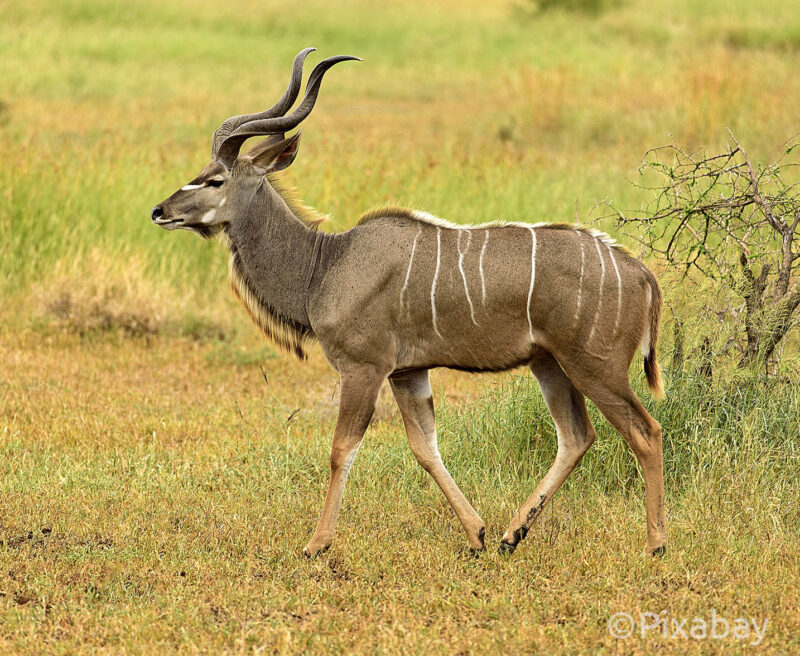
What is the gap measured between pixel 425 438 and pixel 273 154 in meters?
1.52

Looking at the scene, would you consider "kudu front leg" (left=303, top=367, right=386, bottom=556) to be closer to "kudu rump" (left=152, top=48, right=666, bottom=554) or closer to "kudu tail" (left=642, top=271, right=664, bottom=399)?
"kudu rump" (left=152, top=48, right=666, bottom=554)

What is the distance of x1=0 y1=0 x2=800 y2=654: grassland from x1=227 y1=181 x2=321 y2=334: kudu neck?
107 cm

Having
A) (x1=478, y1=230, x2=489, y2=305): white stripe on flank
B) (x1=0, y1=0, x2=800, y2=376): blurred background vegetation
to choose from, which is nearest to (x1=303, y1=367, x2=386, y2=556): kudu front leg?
(x1=478, y1=230, x2=489, y2=305): white stripe on flank

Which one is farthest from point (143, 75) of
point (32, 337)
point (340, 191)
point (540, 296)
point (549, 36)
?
point (540, 296)

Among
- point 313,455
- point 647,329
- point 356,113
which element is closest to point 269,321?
point 313,455

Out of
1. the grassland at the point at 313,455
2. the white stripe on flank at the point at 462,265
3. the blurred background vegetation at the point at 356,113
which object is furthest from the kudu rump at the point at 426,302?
the blurred background vegetation at the point at 356,113

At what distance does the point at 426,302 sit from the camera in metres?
5.12

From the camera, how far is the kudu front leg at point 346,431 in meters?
5.11

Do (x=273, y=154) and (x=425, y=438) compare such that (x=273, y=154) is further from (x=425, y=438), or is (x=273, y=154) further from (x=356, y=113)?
(x=356, y=113)

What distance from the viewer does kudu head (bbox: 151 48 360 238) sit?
17.6 feet

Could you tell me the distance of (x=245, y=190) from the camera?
216 inches

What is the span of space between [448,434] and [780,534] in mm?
1969

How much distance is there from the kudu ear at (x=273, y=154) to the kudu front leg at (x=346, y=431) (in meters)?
1.09

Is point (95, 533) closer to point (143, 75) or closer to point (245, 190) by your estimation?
point (245, 190)
